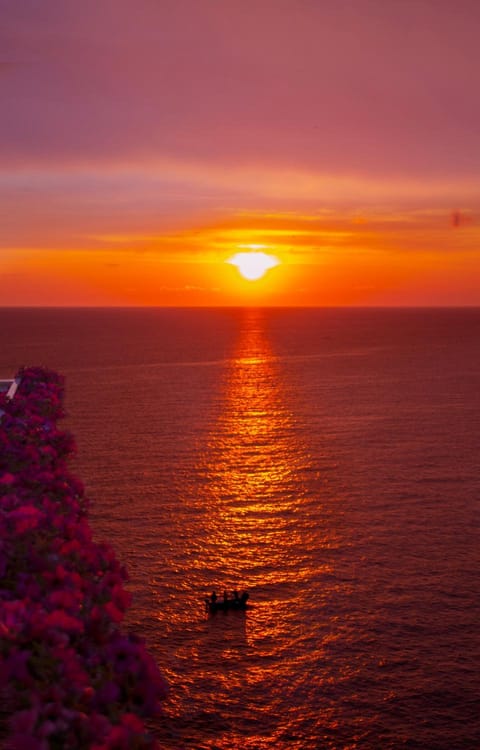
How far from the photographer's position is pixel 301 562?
4116cm

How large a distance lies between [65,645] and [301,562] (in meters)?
32.4

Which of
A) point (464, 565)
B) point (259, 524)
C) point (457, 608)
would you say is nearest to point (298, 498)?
point (259, 524)

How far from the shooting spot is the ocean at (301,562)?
26.8 m

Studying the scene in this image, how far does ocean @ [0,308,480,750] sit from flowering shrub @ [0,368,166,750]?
572 inches

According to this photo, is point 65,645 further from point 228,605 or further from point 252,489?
point 252,489

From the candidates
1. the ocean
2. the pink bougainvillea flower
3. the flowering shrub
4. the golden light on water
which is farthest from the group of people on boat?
the flowering shrub

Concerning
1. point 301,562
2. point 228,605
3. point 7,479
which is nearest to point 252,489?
point 301,562

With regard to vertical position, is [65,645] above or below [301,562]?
below

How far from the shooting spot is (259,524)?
48.5 meters

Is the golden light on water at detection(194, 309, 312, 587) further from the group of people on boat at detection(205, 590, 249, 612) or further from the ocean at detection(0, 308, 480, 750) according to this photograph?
the group of people on boat at detection(205, 590, 249, 612)

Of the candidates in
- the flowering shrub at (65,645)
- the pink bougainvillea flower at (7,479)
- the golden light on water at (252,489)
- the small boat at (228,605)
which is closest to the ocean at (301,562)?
the golden light on water at (252,489)

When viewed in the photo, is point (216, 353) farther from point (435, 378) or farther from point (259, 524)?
point (259, 524)

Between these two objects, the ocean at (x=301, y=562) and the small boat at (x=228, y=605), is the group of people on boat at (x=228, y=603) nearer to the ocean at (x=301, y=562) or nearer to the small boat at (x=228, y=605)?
the small boat at (x=228, y=605)

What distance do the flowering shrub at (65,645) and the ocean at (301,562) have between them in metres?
14.5
